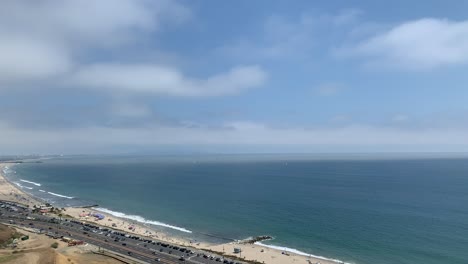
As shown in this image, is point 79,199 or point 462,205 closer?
point 462,205

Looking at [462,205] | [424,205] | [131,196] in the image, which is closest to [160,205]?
[131,196]

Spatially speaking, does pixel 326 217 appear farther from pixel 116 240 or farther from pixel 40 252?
pixel 40 252

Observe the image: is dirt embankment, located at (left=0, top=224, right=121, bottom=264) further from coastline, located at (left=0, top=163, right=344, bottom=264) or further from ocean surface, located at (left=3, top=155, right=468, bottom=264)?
ocean surface, located at (left=3, top=155, right=468, bottom=264)

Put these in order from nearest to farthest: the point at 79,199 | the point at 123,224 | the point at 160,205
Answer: the point at 123,224 → the point at 160,205 → the point at 79,199

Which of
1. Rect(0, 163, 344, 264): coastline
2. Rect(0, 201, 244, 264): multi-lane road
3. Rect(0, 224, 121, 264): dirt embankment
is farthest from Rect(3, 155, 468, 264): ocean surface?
Rect(0, 224, 121, 264): dirt embankment

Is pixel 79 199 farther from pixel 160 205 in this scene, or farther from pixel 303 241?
pixel 303 241

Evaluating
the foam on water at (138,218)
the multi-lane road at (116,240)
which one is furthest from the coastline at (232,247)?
the multi-lane road at (116,240)

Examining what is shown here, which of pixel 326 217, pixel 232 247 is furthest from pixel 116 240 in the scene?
pixel 326 217

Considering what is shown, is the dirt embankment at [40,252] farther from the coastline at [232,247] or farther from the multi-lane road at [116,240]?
the coastline at [232,247]
